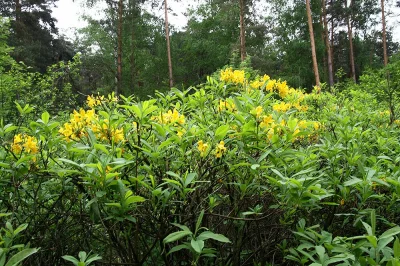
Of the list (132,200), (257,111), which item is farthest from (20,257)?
(257,111)

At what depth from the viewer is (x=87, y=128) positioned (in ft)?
4.93

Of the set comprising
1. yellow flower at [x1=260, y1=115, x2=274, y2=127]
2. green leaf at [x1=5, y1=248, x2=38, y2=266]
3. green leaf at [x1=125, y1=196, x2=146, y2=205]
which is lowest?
green leaf at [x1=5, y1=248, x2=38, y2=266]

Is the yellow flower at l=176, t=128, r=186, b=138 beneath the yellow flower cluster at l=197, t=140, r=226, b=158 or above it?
above

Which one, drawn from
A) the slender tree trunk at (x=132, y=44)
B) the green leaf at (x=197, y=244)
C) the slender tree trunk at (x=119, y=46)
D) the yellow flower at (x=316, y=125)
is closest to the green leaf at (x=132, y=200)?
the green leaf at (x=197, y=244)

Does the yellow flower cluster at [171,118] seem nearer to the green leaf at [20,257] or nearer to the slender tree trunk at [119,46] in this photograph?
the green leaf at [20,257]

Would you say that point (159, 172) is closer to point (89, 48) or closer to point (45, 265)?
point (45, 265)

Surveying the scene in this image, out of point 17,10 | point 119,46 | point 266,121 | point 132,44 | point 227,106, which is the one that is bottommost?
point 266,121

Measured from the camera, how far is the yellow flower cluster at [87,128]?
147cm

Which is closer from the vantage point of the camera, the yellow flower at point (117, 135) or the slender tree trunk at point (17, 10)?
the yellow flower at point (117, 135)

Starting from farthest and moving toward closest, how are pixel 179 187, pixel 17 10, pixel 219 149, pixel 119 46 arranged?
pixel 17 10, pixel 119 46, pixel 219 149, pixel 179 187

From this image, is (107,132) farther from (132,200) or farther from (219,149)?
(219,149)

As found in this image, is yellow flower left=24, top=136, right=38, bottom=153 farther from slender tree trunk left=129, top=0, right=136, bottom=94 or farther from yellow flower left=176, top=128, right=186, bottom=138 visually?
slender tree trunk left=129, top=0, right=136, bottom=94

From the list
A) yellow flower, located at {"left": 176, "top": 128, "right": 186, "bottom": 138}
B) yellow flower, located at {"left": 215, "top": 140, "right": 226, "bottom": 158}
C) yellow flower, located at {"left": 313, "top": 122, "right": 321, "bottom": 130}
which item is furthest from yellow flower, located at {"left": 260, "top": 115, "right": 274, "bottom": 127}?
yellow flower, located at {"left": 313, "top": 122, "right": 321, "bottom": 130}

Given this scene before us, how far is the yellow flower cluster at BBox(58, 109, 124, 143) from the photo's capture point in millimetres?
1471
